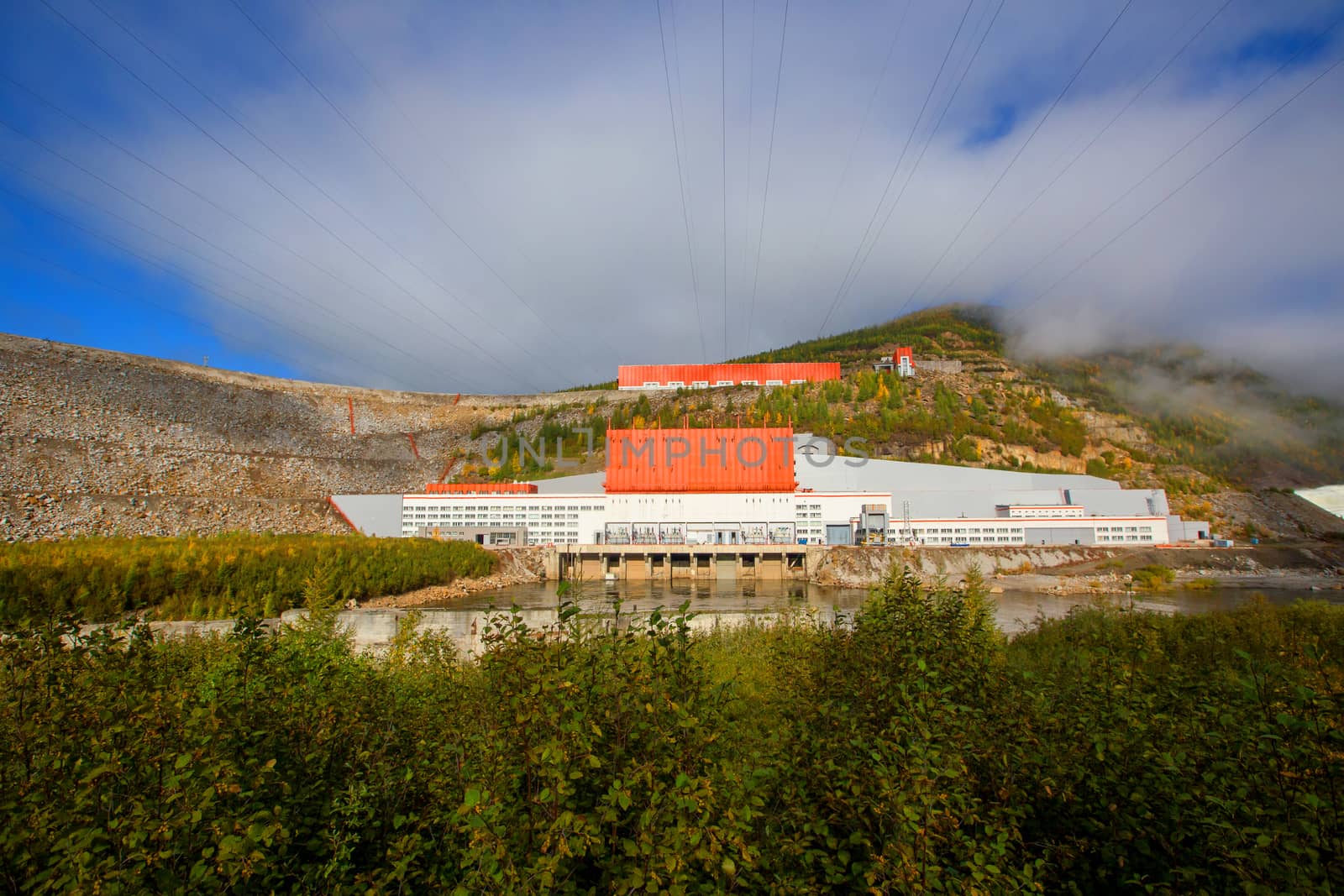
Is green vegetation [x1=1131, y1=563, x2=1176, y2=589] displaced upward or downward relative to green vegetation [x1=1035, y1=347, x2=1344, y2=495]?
downward

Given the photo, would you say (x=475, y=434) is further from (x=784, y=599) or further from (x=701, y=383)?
(x=784, y=599)

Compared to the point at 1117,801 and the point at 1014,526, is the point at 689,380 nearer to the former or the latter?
the point at 1014,526

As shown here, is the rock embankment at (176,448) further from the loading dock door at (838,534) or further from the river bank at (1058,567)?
the loading dock door at (838,534)

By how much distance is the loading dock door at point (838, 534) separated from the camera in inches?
1699

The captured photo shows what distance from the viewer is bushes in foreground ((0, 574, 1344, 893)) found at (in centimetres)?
229

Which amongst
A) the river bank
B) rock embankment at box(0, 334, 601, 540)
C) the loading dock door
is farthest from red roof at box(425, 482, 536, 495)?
the loading dock door

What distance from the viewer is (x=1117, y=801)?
3285 mm

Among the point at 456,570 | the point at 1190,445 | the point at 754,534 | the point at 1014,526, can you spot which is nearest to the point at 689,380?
the point at 754,534

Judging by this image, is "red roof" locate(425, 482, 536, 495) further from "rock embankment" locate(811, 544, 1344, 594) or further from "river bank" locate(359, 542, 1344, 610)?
"rock embankment" locate(811, 544, 1344, 594)

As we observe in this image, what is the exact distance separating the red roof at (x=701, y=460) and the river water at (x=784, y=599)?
7.48 metres

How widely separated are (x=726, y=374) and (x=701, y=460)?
130 ft

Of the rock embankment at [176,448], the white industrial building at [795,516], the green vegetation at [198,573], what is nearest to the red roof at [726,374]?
the rock embankment at [176,448]

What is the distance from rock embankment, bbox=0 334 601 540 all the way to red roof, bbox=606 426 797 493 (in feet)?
66.1

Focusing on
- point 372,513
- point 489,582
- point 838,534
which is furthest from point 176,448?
point 838,534
